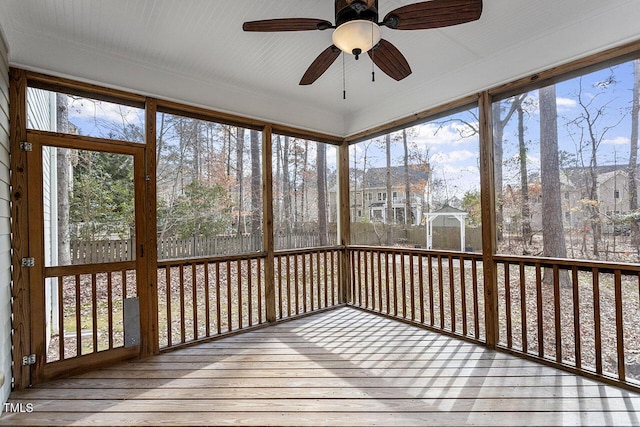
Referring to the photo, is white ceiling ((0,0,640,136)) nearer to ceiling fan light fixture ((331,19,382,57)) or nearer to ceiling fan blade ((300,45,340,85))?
ceiling fan blade ((300,45,340,85))

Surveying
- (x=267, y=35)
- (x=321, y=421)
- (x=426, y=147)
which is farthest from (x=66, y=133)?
(x=426, y=147)

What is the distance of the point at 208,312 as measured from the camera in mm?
3604

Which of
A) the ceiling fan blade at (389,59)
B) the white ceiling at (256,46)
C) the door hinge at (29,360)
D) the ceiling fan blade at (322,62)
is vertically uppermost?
the white ceiling at (256,46)

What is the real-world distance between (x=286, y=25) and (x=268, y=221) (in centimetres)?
247

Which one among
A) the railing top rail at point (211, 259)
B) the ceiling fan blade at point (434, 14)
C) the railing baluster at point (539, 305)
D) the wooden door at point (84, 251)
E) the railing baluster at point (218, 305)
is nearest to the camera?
the ceiling fan blade at point (434, 14)

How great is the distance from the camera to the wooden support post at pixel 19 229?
8.11 feet

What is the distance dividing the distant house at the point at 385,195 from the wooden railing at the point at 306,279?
77 centimetres

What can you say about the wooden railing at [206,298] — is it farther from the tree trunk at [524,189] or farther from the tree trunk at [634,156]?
the tree trunk at [634,156]

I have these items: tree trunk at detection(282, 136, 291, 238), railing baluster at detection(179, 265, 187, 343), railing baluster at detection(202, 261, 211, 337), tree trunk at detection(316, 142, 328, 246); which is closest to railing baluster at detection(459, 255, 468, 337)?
tree trunk at detection(316, 142, 328, 246)

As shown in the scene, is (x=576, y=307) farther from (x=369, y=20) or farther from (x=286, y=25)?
(x=286, y=25)

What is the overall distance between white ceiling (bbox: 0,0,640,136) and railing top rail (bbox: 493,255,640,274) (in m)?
1.69

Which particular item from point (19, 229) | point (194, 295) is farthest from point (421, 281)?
point (19, 229)

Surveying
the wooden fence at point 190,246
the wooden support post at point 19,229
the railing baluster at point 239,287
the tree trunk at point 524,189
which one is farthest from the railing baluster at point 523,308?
the wooden support post at point 19,229

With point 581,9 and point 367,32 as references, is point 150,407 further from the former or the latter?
point 581,9
